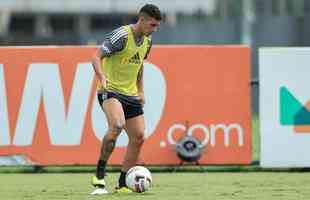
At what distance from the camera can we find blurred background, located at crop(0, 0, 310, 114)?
34.7 metres

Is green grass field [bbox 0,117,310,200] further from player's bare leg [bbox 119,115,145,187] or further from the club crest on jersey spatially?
the club crest on jersey

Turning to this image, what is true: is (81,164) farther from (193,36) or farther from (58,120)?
(193,36)

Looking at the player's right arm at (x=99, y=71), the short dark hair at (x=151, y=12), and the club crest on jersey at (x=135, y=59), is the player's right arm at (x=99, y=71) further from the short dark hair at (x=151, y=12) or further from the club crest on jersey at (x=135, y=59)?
the short dark hair at (x=151, y=12)

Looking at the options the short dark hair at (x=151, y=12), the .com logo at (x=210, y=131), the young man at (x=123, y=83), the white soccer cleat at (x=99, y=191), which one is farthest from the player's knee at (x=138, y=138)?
the .com logo at (x=210, y=131)

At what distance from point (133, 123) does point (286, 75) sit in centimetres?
409

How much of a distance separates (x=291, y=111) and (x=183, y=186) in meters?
3.02

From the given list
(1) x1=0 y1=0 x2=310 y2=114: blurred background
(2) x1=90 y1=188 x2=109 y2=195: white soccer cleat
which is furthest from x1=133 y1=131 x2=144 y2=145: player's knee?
(1) x1=0 y1=0 x2=310 y2=114: blurred background

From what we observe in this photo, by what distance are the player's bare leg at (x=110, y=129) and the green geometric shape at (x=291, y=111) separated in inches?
169

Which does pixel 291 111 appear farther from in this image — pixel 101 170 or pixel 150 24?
pixel 101 170

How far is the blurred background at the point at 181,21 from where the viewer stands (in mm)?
34688

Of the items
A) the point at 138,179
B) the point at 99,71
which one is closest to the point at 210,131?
the point at 138,179

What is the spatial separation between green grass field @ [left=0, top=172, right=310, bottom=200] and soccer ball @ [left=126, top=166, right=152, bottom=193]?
0.40 feet

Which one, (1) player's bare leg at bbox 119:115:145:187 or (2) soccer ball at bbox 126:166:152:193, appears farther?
(1) player's bare leg at bbox 119:115:145:187

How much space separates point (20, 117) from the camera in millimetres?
17531
